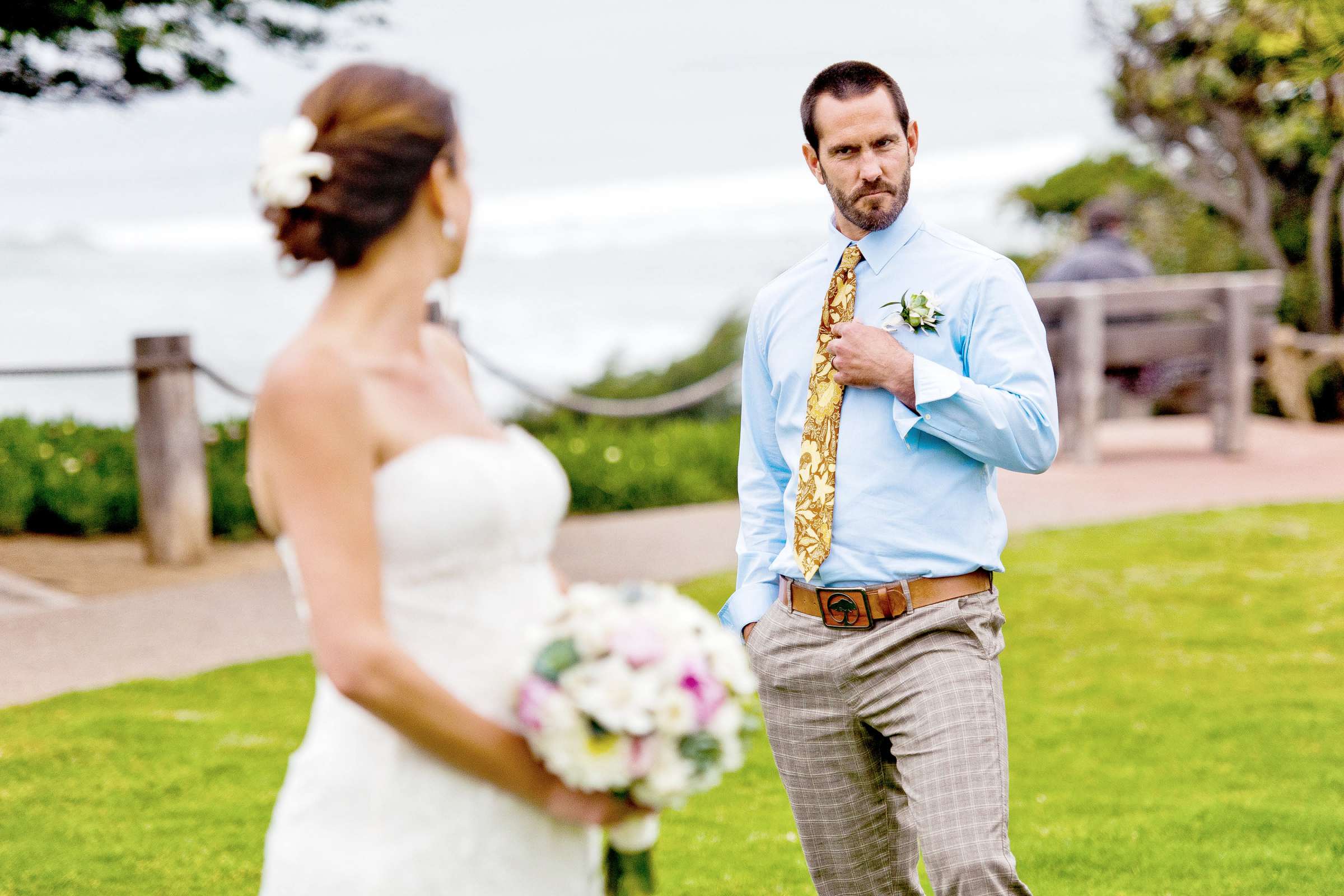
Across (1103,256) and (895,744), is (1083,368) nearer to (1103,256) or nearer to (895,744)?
(1103,256)

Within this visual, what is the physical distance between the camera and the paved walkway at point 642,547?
7160mm

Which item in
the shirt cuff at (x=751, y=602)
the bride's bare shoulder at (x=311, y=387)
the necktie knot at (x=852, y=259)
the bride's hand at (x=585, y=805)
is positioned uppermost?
the necktie knot at (x=852, y=259)

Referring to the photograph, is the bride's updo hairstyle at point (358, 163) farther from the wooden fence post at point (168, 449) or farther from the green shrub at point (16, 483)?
the green shrub at point (16, 483)

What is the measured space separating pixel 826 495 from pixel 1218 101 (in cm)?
1773

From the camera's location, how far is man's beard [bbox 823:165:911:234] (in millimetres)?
3318

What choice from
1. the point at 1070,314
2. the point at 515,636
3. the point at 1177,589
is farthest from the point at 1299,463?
the point at 515,636

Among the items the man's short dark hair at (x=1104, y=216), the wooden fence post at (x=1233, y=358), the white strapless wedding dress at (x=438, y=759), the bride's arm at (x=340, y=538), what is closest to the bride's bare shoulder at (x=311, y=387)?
the bride's arm at (x=340, y=538)

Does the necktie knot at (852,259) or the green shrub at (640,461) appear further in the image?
the green shrub at (640,461)

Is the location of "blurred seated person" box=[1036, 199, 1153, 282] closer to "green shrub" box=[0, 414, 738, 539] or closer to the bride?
"green shrub" box=[0, 414, 738, 539]

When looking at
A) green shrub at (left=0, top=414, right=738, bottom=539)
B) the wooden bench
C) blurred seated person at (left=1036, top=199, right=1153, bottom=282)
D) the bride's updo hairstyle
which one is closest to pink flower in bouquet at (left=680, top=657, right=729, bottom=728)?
the bride's updo hairstyle

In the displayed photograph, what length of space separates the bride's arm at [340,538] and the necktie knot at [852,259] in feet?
5.61

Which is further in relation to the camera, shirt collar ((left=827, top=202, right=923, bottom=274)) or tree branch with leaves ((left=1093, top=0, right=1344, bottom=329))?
tree branch with leaves ((left=1093, top=0, right=1344, bottom=329))

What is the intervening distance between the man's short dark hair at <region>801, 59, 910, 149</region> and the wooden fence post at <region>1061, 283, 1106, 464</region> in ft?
31.1

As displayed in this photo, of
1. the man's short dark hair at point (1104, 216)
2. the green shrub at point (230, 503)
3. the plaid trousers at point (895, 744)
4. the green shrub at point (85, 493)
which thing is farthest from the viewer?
the man's short dark hair at point (1104, 216)
